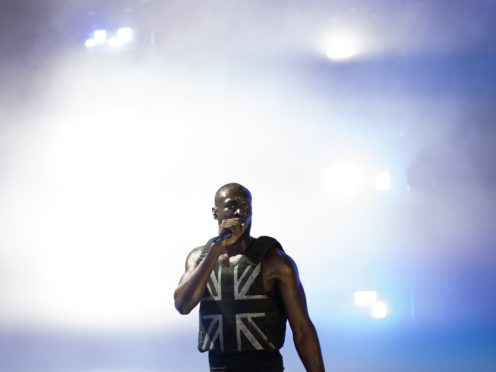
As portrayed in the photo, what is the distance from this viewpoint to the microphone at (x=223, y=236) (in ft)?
8.33

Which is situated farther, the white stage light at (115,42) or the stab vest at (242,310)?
the white stage light at (115,42)

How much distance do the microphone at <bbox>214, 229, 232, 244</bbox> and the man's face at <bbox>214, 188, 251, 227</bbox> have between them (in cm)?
13

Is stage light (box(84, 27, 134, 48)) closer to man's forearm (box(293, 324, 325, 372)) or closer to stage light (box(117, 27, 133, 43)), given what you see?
stage light (box(117, 27, 133, 43))

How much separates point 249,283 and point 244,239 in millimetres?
211

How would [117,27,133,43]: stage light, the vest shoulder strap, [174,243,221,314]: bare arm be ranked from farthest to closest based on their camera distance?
[117,27,133,43]: stage light, the vest shoulder strap, [174,243,221,314]: bare arm

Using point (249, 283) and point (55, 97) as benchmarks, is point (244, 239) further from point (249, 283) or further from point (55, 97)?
point (55, 97)

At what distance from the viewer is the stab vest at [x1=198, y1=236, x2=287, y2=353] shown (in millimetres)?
2605

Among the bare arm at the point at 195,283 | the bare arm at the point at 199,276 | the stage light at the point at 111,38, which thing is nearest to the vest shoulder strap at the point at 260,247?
the bare arm at the point at 199,276

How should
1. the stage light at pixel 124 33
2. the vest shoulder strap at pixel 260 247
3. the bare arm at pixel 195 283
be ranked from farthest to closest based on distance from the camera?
the stage light at pixel 124 33 < the vest shoulder strap at pixel 260 247 < the bare arm at pixel 195 283

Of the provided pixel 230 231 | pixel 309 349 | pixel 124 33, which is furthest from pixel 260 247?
pixel 124 33

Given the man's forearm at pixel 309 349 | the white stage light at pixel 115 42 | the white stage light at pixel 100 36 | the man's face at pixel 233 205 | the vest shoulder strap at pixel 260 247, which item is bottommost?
the man's forearm at pixel 309 349

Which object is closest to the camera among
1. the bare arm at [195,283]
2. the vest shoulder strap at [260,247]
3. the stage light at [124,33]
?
the bare arm at [195,283]

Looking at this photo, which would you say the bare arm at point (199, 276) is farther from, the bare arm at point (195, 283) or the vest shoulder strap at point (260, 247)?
the vest shoulder strap at point (260, 247)

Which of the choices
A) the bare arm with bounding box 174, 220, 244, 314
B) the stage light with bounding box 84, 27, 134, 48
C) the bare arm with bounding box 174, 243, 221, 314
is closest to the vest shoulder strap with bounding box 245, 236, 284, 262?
the bare arm with bounding box 174, 220, 244, 314
